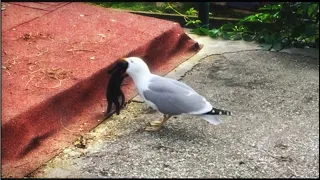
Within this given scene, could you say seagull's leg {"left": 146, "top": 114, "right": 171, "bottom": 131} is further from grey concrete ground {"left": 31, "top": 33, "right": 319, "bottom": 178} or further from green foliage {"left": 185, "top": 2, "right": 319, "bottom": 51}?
green foliage {"left": 185, "top": 2, "right": 319, "bottom": 51}

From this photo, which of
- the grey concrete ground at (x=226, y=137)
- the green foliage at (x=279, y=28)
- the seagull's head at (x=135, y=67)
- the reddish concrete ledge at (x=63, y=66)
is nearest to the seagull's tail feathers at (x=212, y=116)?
the grey concrete ground at (x=226, y=137)

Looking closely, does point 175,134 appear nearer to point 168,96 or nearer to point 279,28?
point 168,96

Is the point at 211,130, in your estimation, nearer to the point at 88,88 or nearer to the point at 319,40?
the point at 88,88

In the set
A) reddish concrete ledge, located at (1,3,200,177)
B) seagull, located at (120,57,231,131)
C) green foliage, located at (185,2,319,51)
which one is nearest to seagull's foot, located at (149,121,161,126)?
seagull, located at (120,57,231,131)

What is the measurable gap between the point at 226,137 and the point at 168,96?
37 cm

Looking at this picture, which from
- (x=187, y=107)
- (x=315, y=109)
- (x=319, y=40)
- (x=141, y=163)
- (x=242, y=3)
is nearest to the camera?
(x=141, y=163)

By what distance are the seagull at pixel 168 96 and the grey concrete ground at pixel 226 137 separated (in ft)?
0.50

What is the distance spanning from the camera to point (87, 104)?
10.4 ft

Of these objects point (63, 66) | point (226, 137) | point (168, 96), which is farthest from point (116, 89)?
point (226, 137)

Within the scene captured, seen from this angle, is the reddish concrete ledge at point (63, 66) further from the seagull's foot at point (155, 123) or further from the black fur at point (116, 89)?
the seagull's foot at point (155, 123)

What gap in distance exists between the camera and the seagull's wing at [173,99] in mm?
2836

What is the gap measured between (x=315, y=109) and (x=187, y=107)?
742 mm

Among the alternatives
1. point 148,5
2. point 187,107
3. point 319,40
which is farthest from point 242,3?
point 187,107

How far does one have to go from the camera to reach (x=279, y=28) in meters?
4.45
